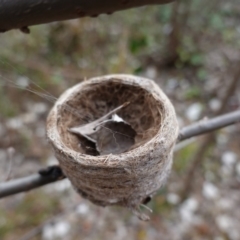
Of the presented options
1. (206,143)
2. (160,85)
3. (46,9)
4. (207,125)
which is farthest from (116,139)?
(160,85)

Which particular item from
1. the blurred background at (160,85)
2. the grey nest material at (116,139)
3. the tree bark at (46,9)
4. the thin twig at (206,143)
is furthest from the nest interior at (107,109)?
the thin twig at (206,143)

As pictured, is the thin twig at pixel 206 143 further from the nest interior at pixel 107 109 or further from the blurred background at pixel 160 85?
the nest interior at pixel 107 109

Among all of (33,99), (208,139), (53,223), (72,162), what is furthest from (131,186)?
(33,99)

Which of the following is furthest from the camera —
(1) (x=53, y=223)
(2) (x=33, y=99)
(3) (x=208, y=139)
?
(2) (x=33, y=99)

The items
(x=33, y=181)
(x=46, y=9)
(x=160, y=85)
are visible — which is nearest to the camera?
(x=46, y=9)

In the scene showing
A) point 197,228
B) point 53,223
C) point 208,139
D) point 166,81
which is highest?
point 208,139

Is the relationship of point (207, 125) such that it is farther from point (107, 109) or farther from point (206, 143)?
point (206, 143)

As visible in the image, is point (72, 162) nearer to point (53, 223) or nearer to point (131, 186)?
point (131, 186)
